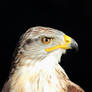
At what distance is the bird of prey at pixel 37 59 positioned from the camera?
3104 mm

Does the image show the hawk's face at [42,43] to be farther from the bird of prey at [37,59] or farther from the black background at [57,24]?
the black background at [57,24]

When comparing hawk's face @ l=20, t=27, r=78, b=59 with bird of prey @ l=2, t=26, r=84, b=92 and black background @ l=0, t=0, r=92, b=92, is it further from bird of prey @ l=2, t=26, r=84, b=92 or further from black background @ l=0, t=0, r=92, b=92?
black background @ l=0, t=0, r=92, b=92

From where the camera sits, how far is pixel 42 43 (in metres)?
3.12

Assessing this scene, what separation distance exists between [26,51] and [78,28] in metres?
2.28

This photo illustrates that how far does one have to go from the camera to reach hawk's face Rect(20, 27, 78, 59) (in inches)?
121

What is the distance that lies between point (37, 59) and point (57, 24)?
2.21 meters

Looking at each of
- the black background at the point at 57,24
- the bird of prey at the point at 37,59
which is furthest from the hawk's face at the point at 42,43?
the black background at the point at 57,24

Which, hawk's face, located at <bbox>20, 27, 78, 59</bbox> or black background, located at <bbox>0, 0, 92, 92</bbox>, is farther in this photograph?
black background, located at <bbox>0, 0, 92, 92</bbox>

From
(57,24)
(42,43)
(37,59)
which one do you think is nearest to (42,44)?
(42,43)

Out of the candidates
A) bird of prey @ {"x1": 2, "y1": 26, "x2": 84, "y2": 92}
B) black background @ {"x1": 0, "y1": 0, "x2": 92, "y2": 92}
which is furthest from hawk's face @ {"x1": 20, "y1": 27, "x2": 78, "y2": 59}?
black background @ {"x1": 0, "y1": 0, "x2": 92, "y2": 92}
